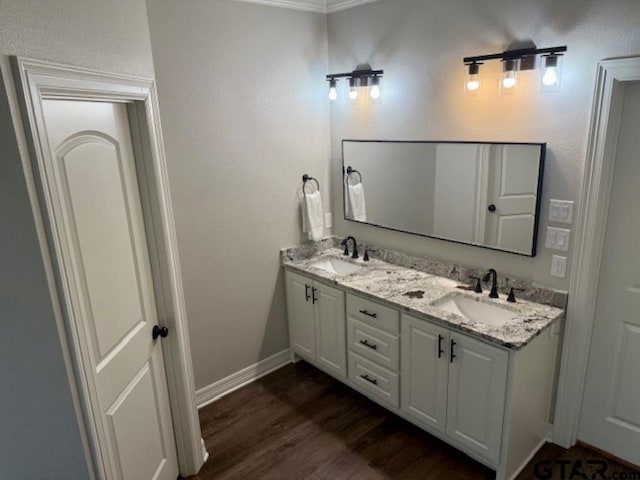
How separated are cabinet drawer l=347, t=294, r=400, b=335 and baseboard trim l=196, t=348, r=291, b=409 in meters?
0.91

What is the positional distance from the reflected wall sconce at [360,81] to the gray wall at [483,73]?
0.05 metres

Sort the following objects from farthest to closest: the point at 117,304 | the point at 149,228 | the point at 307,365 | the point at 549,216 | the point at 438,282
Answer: the point at 307,365 < the point at 438,282 < the point at 549,216 < the point at 149,228 < the point at 117,304

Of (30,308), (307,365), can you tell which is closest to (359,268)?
(307,365)

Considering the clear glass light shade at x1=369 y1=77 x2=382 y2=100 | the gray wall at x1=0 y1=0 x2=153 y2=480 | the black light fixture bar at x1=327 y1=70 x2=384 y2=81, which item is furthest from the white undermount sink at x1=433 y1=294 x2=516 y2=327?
the gray wall at x1=0 y1=0 x2=153 y2=480

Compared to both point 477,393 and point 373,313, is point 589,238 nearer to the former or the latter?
point 477,393

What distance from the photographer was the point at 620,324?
91.8 inches

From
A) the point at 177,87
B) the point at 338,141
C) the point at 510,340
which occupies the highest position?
the point at 177,87

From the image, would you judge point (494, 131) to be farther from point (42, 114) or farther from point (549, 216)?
point (42, 114)

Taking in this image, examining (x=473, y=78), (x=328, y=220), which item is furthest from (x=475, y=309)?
(x=328, y=220)

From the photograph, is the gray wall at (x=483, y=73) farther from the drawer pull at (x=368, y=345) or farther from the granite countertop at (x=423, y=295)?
the drawer pull at (x=368, y=345)

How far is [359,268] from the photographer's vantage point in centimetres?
324

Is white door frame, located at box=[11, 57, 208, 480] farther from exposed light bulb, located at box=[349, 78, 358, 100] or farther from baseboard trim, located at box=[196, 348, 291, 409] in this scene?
exposed light bulb, located at box=[349, 78, 358, 100]

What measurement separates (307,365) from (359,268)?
92 centimetres

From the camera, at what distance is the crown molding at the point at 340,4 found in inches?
117
